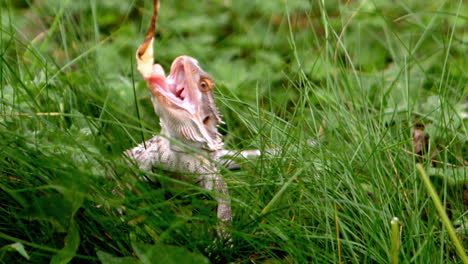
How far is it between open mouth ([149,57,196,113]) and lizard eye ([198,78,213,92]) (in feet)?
0.15

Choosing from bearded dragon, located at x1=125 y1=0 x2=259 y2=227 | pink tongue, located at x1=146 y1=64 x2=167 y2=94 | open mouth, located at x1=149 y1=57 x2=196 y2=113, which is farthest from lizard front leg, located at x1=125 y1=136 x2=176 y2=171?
pink tongue, located at x1=146 y1=64 x2=167 y2=94

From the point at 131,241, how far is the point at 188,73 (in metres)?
0.78

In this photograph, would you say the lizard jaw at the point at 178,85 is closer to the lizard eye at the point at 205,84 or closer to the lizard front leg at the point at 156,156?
the lizard eye at the point at 205,84

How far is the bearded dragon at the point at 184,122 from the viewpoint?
232 centimetres

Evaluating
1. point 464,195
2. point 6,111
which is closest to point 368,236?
point 464,195

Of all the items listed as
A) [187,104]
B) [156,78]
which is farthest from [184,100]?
[156,78]

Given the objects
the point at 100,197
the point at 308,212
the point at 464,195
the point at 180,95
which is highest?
the point at 180,95

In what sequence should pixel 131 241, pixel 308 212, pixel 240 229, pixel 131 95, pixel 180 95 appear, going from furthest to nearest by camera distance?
1. pixel 131 95
2. pixel 180 95
3. pixel 308 212
4. pixel 240 229
5. pixel 131 241

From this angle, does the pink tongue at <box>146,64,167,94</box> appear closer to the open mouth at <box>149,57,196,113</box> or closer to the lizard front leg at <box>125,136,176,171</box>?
the open mouth at <box>149,57,196,113</box>

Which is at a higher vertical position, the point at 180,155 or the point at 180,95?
the point at 180,95

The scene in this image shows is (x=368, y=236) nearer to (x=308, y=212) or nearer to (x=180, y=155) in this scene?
(x=308, y=212)

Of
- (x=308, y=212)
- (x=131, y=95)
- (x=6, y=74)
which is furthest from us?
(x=131, y=95)

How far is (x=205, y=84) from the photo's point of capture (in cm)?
247

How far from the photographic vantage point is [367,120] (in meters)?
2.64
